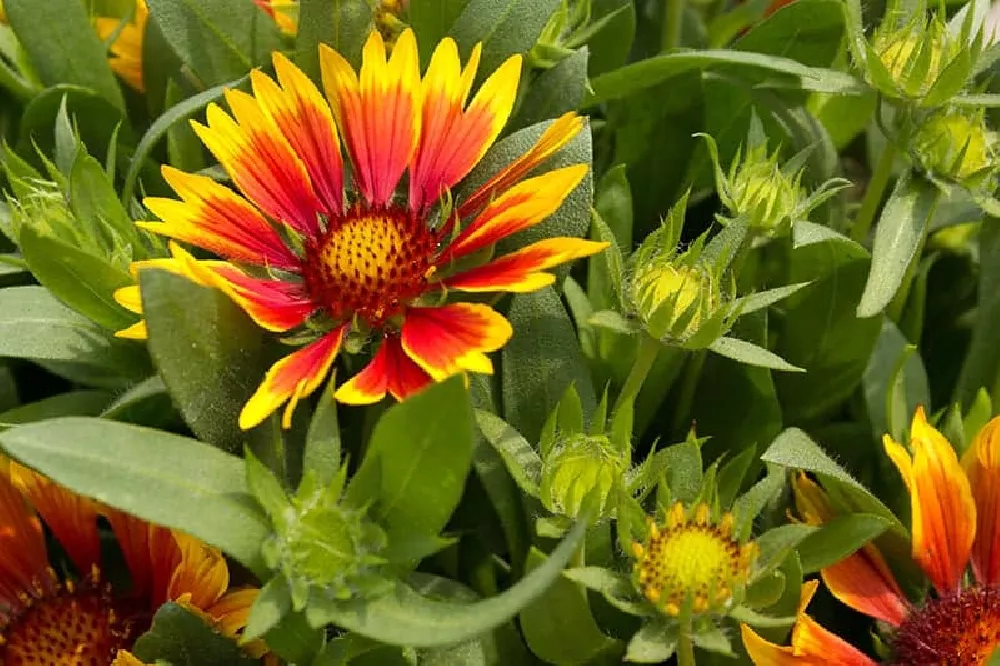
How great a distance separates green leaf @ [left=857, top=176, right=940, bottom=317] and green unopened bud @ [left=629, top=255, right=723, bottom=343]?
0.41ft

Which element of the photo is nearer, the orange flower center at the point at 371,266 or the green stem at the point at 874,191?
the orange flower center at the point at 371,266

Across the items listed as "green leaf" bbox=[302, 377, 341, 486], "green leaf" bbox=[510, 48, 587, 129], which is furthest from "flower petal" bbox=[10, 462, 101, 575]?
"green leaf" bbox=[510, 48, 587, 129]

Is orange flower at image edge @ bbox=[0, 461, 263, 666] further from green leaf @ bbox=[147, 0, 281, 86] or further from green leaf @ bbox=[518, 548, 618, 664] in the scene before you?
green leaf @ bbox=[147, 0, 281, 86]

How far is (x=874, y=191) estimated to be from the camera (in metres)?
0.93

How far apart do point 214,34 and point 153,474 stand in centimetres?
42

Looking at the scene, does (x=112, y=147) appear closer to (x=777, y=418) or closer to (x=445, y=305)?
(x=445, y=305)

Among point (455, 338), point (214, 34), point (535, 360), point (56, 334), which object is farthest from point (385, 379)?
point (214, 34)

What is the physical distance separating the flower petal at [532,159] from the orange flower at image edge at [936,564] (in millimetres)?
296

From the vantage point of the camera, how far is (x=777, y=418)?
0.89 metres

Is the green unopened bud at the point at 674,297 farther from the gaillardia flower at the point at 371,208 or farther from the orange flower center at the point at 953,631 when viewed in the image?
the orange flower center at the point at 953,631

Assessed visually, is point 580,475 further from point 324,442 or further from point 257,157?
point 257,157

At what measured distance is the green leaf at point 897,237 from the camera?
0.81 metres

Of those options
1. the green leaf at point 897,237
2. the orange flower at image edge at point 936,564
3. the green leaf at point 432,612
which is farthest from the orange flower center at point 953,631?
the green leaf at point 432,612

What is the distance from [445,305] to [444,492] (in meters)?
0.15
